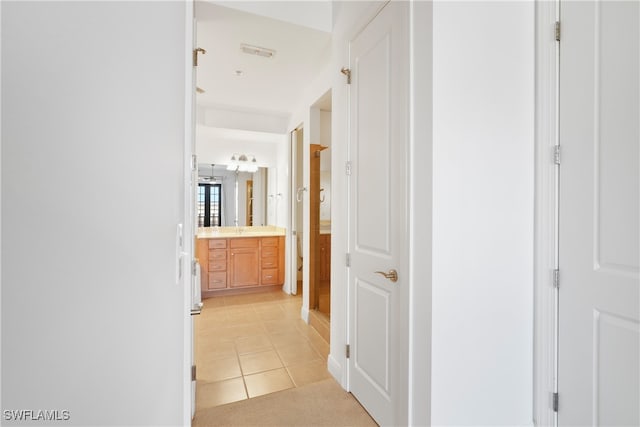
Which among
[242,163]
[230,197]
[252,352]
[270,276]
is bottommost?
[252,352]

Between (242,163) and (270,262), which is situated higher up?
(242,163)

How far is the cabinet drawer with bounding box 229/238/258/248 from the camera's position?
14.0 feet

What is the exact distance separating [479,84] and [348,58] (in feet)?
3.17

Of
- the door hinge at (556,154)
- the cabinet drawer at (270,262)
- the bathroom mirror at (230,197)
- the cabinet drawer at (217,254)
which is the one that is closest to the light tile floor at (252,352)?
the cabinet drawer at (217,254)

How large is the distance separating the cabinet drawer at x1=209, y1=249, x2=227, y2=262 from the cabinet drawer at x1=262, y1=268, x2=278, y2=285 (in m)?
0.62

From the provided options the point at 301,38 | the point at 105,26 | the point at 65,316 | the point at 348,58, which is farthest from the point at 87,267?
the point at 301,38

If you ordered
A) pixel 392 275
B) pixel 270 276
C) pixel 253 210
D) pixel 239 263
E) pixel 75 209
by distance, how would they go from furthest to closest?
pixel 253 210 < pixel 270 276 < pixel 239 263 < pixel 392 275 < pixel 75 209

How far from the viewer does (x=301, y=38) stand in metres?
2.38

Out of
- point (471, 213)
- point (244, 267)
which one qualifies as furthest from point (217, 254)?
point (471, 213)

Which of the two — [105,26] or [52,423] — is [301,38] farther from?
[52,423]

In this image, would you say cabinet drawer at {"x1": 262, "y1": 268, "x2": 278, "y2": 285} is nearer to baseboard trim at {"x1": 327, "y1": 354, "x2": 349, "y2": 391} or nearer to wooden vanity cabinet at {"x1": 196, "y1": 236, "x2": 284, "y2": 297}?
wooden vanity cabinet at {"x1": 196, "y1": 236, "x2": 284, "y2": 297}

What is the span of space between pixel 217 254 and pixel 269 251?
75 cm

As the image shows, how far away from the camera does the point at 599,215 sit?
4.07 ft

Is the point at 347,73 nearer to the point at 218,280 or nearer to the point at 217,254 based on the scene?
the point at 217,254
